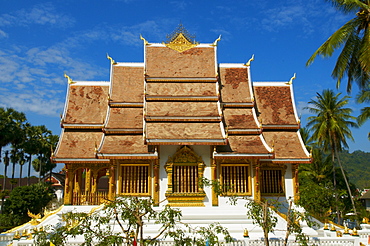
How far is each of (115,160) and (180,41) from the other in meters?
7.98

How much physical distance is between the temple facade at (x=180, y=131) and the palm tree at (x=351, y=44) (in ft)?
14.5

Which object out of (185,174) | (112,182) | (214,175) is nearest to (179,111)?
(185,174)

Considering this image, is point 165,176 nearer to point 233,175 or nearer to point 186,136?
point 186,136

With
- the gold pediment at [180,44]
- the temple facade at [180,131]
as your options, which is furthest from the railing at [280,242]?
the gold pediment at [180,44]

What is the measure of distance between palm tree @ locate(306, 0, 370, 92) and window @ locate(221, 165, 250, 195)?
221 inches

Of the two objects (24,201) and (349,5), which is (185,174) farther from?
(24,201)

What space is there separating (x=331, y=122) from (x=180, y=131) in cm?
1443

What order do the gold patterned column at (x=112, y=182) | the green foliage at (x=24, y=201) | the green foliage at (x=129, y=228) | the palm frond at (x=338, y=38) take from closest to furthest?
the green foliage at (x=129, y=228) → the palm frond at (x=338, y=38) → the gold patterned column at (x=112, y=182) → the green foliage at (x=24, y=201)

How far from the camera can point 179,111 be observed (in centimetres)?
1759

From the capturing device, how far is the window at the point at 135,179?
54.6 ft

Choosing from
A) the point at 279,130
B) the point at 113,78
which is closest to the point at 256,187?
the point at 279,130

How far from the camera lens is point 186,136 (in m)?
16.3

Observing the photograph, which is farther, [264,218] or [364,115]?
[364,115]

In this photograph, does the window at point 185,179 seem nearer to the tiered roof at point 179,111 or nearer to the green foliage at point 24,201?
the tiered roof at point 179,111
